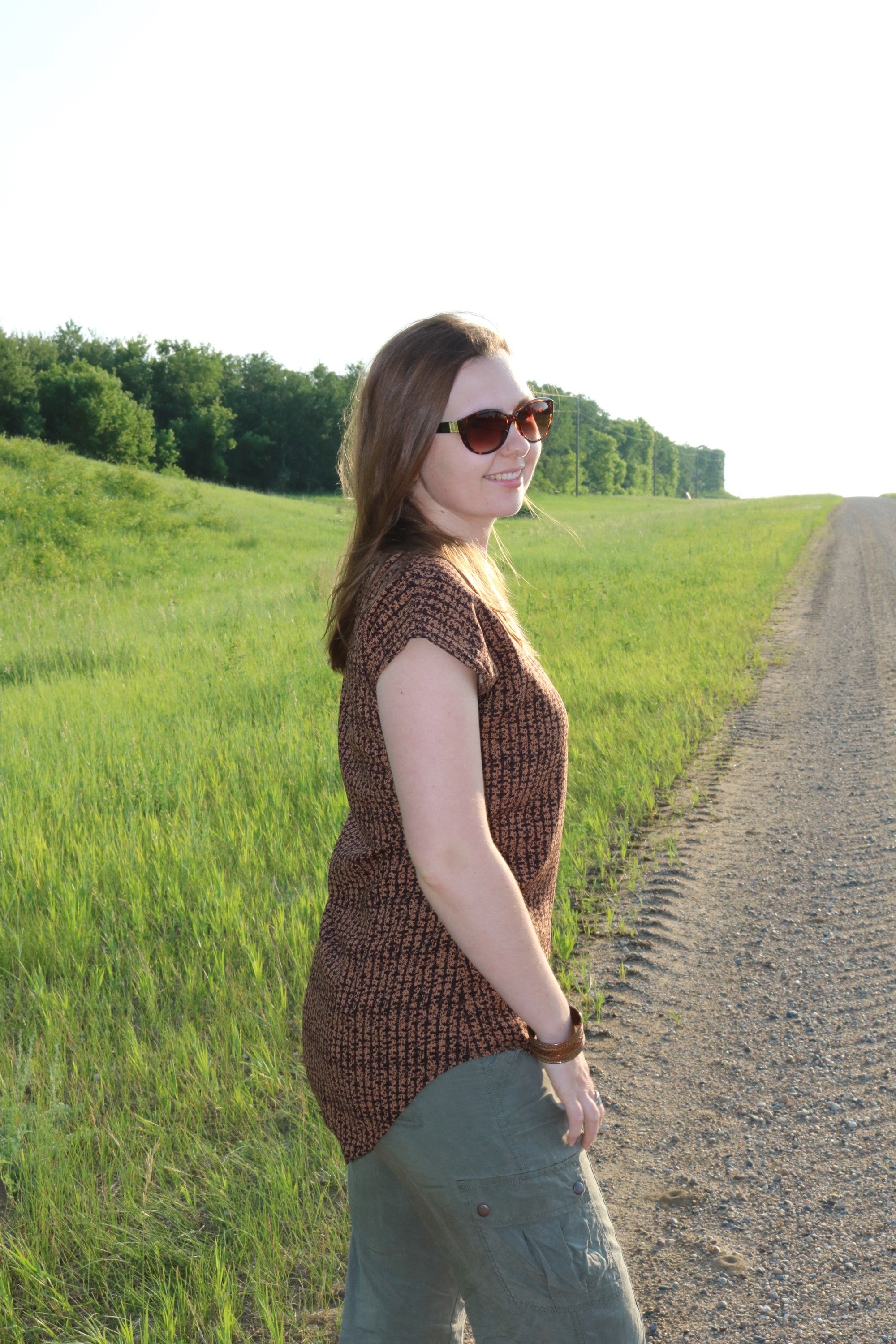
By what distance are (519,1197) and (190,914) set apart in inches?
115

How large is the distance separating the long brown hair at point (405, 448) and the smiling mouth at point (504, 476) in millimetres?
117

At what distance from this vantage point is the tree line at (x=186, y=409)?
55219 mm

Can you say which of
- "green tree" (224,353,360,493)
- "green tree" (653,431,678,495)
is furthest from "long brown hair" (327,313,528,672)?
"green tree" (653,431,678,495)

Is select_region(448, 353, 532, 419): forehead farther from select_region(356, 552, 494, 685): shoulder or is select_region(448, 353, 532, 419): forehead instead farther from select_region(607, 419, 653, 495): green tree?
select_region(607, 419, 653, 495): green tree

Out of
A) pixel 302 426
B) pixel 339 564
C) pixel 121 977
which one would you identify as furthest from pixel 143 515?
pixel 302 426

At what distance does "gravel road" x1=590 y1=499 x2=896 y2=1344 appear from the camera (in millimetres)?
2416

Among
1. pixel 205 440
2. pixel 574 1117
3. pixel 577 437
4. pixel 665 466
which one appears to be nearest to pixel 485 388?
pixel 574 1117

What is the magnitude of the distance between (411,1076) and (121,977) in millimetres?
2569

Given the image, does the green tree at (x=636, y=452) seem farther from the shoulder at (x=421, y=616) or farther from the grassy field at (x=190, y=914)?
the shoulder at (x=421, y=616)

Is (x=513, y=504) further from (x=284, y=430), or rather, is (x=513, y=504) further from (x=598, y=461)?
(x=598, y=461)

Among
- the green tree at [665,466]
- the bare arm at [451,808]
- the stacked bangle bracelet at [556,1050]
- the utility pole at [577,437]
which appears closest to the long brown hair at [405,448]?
the bare arm at [451,808]

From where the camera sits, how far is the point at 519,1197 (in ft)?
4.30

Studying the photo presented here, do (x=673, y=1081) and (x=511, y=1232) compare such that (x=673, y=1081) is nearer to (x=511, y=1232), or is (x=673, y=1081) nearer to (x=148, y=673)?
(x=511, y=1232)

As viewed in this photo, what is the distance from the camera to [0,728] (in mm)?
6855
